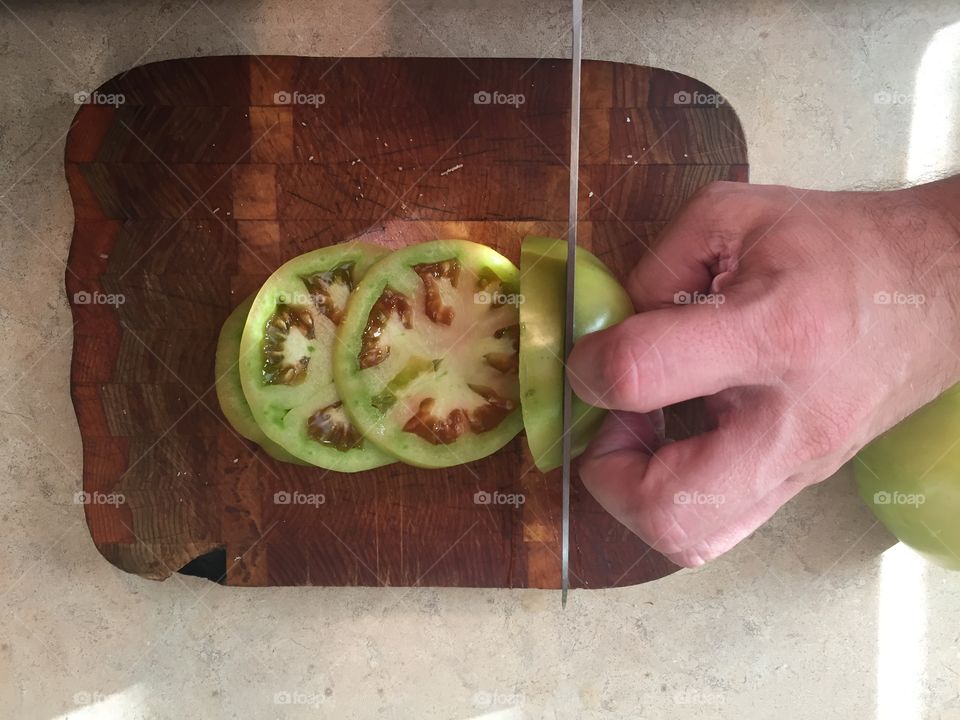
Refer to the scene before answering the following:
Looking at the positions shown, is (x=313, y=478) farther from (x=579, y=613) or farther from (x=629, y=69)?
(x=629, y=69)
